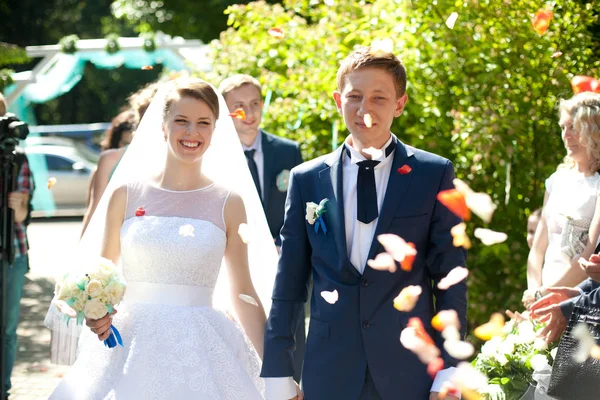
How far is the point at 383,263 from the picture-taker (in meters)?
3.21

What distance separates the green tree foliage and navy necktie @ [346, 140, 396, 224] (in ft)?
10.8

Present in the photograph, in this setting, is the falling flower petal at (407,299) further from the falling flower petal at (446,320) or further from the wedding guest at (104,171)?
the wedding guest at (104,171)

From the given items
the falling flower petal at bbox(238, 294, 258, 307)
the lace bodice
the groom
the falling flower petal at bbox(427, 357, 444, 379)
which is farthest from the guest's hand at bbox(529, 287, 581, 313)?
the lace bodice

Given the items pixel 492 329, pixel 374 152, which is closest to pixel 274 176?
pixel 492 329

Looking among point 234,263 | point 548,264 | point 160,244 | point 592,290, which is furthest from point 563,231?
point 160,244

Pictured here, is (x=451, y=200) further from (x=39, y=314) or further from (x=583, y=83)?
(x=39, y=314)

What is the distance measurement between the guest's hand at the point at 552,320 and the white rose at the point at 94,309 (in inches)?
71.7

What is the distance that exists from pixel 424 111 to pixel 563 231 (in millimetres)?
2586

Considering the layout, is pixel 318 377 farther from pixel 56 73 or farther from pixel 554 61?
pixel 56 73

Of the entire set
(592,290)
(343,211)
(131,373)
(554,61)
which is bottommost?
(131,373)

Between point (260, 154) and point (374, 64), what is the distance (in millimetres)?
2687

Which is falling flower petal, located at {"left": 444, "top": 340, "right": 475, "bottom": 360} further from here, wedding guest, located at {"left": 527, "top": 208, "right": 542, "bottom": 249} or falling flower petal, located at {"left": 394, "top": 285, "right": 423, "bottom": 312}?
wedding guest, located at {"left": 527, "top": 208, "right": 542, "bottom": 249}

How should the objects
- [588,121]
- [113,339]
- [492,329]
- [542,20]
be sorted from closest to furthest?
1. [113,339]
2. [588,121]
3. [492,329]
4. [542,20]

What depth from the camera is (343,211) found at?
3.38m
